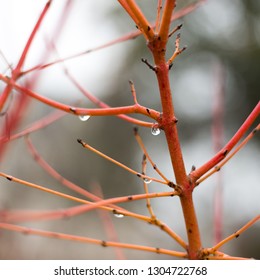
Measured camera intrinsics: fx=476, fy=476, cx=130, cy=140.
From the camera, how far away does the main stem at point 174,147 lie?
23.7 inches

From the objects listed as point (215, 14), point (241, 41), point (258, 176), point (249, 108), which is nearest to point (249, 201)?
point (258, 176)

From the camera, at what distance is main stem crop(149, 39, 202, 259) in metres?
0.60

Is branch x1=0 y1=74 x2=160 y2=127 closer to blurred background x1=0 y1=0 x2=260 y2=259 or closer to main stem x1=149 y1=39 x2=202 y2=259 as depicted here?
main stem x1=149 y1=39 x2=202 y2=259

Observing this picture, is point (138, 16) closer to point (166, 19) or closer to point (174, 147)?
point (166, 19)

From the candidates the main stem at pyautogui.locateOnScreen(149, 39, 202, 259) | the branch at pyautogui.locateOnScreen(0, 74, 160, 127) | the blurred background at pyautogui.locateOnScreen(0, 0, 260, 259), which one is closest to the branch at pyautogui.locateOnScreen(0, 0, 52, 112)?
the branch at pyautogui.locateOnScreen(0, 74, 160, 127)

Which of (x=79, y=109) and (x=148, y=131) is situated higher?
(x=148, y=131)

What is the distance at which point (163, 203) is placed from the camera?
4984 mm

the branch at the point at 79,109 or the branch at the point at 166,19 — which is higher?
the branch at the point at 166,19

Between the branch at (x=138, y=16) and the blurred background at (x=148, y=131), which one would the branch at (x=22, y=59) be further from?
the blurred background at (x=148, y=131)

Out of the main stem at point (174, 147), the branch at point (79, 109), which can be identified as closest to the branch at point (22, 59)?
the branch at point (79, 109)

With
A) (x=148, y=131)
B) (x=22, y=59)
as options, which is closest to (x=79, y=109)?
(x=22, y=59)

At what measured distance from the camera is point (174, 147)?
63cm
